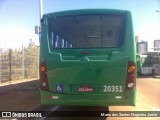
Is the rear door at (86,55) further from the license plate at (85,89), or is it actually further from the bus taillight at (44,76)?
the bus taillight at (44,76)

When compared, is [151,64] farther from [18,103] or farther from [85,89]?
[85,89]

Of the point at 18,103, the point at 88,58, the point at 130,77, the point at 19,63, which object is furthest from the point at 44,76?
the point at 19,63

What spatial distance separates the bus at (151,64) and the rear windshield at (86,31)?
116 feet

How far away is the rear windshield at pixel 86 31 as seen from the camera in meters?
9.52

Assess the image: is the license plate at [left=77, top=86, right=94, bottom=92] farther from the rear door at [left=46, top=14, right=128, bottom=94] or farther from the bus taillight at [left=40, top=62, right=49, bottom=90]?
the bus taillight at [left=40, top=62, right=49, bottom=90]

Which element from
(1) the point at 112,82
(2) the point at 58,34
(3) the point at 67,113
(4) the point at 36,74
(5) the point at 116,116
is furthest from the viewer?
(4) the point at 36,74

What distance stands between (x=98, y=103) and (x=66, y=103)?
0.89 metres

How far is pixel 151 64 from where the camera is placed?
44.8 meters

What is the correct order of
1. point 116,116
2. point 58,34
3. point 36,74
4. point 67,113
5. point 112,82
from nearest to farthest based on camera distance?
point 112,82
point 58,34
point 116,116
point 67,113
point 36,74

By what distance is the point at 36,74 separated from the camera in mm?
29391

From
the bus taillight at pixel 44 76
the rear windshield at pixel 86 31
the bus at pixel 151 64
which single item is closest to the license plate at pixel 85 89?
the bus taillight at pixel 44 76

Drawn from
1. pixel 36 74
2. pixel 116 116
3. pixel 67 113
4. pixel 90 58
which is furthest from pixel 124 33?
pixel 36 74

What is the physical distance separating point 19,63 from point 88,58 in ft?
50.0

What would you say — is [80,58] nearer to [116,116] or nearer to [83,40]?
[83,40]
